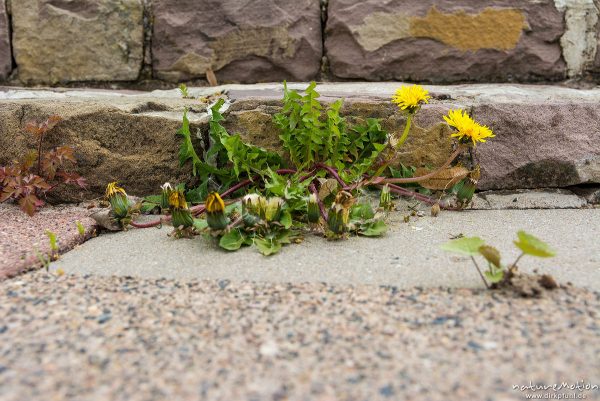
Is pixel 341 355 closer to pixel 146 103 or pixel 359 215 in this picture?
pixel 359 215

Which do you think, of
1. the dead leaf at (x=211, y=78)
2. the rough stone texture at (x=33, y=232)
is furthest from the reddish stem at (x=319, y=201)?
the dead leaf at (x=211, y=78)

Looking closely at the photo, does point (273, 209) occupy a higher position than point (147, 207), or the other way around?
point (273, 209)

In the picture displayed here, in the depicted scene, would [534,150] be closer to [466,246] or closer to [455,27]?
[455,27]

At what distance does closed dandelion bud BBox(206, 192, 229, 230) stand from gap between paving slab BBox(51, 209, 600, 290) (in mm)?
85

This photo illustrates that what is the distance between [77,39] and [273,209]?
1.63m

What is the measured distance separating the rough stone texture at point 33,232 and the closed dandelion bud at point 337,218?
849mm

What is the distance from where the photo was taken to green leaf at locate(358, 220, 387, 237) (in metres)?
1.84

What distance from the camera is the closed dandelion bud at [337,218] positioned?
1.77 metres

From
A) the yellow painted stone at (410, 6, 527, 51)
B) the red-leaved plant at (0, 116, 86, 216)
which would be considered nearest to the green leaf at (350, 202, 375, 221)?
the red-leaved plant at (0, 116, 86, 216)

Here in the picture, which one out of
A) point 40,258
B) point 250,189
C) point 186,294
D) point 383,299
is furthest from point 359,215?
point 40,258

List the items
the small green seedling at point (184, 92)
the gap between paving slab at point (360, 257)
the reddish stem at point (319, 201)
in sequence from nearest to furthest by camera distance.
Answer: the gap between paving slab at point (360, 257)
the reddish stem at point (319, 201)
the small green seedling at point (184, 92)

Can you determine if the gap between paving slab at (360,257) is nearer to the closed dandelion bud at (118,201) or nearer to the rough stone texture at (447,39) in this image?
the closed dandelion bud at (118,201)

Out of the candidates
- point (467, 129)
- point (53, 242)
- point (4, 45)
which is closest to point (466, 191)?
point (467, 129)

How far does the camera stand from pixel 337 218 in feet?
5.80
